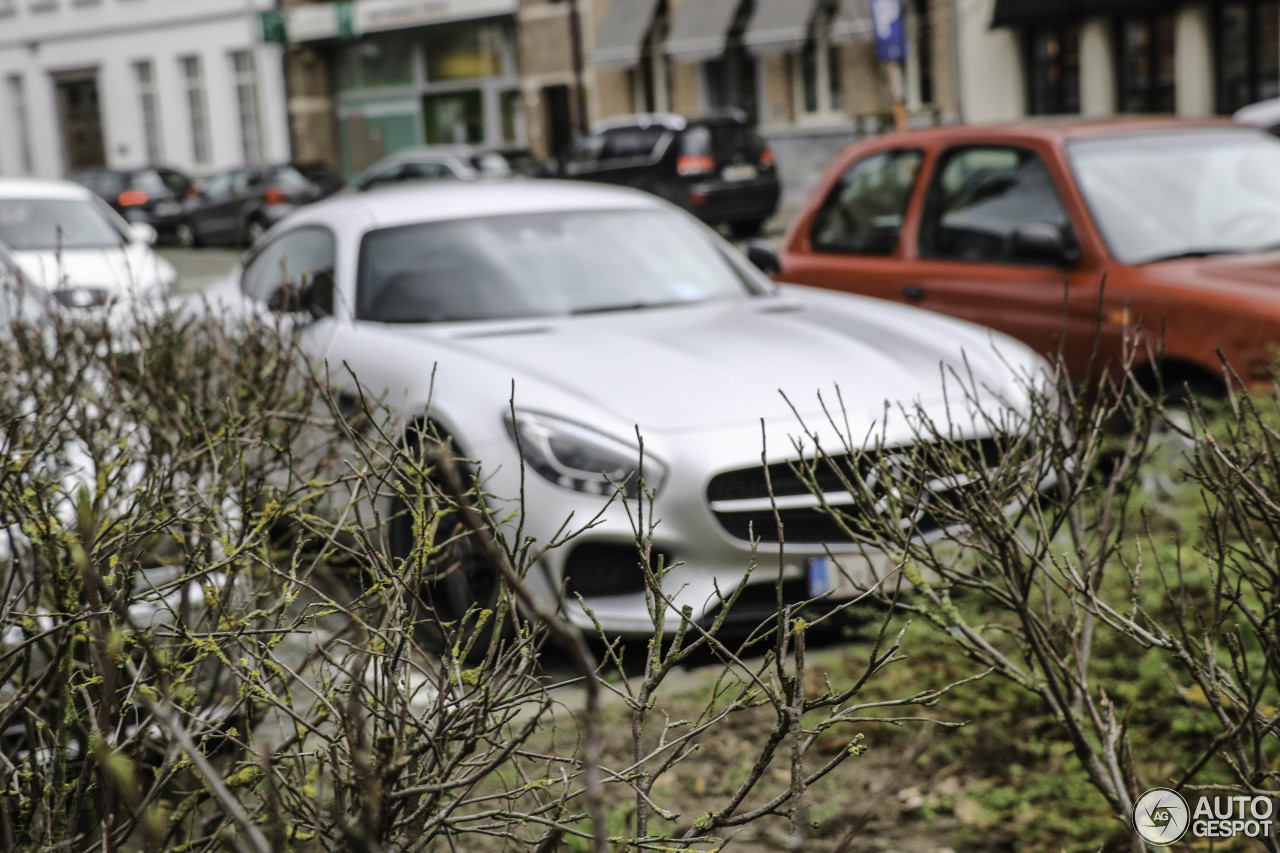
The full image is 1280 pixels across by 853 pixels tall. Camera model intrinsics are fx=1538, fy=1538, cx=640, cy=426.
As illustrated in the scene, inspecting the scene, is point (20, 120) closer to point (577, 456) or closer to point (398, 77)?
point (398, 77)

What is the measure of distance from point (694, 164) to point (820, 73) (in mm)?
9313

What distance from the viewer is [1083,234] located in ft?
19.9

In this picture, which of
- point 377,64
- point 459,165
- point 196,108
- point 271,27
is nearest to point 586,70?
point 377,64

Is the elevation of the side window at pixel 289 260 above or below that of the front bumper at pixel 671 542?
above

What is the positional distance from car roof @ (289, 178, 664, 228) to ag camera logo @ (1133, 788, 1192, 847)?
4194mm

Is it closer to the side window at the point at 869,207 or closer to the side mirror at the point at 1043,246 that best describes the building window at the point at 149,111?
the side window at the point at 869,207

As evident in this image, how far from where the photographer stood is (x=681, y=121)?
22516 millimetres

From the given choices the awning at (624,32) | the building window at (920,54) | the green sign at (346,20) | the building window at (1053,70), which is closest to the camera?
the building window at (1053,70)

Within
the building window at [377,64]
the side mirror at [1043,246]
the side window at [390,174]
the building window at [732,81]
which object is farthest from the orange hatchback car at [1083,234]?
the building window at [377,64]

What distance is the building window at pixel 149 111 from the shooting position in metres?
43.2

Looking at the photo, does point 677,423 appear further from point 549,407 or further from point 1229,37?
point 1229,37

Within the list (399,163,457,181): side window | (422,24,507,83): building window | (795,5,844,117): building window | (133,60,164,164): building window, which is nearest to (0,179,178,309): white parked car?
(399,163,457,181): side window

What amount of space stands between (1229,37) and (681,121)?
8.76 m

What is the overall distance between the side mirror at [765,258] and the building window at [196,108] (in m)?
37.8
